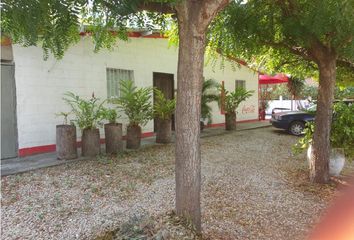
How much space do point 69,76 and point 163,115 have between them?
2847 mm

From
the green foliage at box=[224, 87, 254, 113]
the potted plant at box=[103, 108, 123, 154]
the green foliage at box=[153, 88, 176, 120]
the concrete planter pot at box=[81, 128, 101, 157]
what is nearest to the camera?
the concrete planter pot at box=[81, 128, 101, 157]

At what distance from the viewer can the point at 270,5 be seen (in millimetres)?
5980

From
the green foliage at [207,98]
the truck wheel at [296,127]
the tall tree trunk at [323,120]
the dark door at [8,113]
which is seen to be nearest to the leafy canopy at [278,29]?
the tall tree trunk at [323,120]

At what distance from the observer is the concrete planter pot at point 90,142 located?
8297 millimetres

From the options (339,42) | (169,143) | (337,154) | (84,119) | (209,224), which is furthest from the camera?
(169,143)

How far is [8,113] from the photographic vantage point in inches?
319

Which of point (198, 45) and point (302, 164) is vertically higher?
point (198, 45)

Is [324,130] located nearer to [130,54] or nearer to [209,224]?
[209,224]

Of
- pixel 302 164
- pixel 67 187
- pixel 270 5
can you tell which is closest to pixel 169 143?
pixel 302 164

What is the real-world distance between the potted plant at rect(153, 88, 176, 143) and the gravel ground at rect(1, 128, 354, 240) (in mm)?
1392

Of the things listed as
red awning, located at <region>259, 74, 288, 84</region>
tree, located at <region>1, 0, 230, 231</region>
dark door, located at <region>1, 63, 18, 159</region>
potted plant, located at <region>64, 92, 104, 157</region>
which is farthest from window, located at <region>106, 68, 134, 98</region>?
red awning, located at <region>259, 74, 288, 84</region>

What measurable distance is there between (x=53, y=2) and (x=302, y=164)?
24.9 ft

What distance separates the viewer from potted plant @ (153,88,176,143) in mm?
10133

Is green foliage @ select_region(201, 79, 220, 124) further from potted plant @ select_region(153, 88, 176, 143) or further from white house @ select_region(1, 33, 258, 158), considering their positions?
potted plant @ select_region(153, 88, 176, 143)
